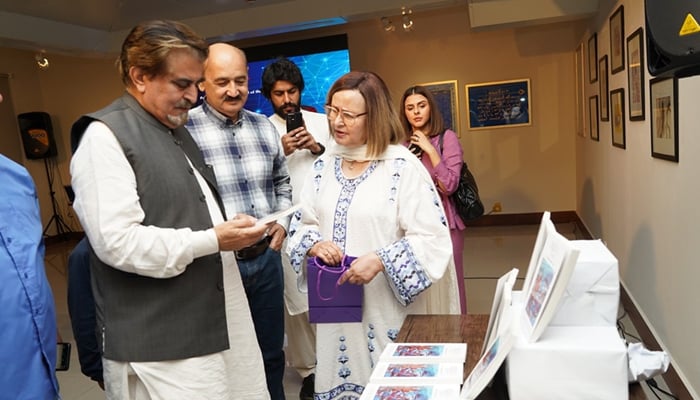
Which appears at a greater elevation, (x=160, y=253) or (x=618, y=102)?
(x=618, y=102)

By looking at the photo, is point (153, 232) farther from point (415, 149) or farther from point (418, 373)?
point (415, 149)

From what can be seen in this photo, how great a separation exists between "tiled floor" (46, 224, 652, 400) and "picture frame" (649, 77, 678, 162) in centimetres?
118

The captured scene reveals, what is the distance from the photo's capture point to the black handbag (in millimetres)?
3117

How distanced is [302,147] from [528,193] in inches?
210

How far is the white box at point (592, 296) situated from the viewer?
1133mm

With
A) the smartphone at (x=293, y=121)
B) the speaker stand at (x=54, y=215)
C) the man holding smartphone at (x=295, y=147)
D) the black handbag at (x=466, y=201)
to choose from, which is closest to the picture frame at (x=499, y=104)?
the black handbag at (x=466, y=201)

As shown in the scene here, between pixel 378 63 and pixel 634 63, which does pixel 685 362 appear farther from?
pixel 378 63

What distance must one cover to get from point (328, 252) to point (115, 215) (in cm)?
76

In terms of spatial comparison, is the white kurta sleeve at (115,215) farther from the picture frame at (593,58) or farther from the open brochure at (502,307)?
the picture frame at (593,58)

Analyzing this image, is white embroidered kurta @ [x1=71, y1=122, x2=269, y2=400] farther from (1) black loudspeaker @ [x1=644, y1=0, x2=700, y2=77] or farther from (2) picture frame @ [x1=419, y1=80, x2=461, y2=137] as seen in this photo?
(2) picture frame @ [x1=419, y1=80, x2=461, y2=137]

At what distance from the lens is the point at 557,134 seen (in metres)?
7.09

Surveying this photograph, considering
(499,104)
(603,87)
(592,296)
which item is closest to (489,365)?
(592,296)

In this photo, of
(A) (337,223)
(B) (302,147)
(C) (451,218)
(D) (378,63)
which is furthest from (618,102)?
(D) (378,63)

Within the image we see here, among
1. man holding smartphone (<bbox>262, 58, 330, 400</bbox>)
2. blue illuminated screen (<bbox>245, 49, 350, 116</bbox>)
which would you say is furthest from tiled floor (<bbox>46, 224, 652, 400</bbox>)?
blue illuminated screen (<bbox>245, 49, 350, 116</bbox>)
